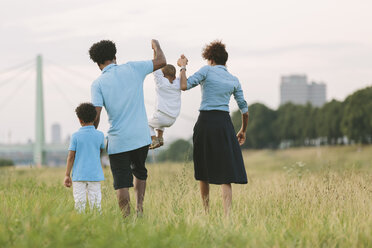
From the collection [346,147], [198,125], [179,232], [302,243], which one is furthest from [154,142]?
[346,147]

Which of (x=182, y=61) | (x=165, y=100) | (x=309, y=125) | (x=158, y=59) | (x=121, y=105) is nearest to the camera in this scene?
(x=121, y=105)

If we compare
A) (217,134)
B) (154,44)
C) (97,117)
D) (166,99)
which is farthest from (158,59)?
(217,134)

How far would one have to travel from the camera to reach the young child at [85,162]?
431 cm

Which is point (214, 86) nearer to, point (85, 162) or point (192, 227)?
point (85, 162)

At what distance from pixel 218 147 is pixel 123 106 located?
0.88 meters

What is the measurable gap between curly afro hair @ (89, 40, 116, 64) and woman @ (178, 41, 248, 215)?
1.82 feet

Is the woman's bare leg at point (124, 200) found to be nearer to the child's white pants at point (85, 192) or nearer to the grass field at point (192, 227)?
the grass field at point (192, 227)

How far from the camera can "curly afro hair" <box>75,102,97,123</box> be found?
4172 millimetres

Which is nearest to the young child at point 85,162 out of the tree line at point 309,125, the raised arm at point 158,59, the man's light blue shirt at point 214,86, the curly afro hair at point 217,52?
the raised arm at point 158,59

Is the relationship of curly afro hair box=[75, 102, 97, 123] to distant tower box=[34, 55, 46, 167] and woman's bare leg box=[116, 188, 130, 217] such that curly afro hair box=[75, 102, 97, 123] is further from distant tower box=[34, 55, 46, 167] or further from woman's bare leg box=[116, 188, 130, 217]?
distant tower box=[34, 55, 46, 167]

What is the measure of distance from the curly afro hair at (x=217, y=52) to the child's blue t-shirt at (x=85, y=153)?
3.77ft

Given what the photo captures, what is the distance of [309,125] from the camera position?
50.5 m

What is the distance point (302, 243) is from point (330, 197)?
1473mm

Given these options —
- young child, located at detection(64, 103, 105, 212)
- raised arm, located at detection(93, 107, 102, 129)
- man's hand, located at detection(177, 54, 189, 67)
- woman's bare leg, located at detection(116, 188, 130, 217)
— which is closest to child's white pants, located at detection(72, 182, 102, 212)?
young child, located at detection(64, 103, 105, 212)
